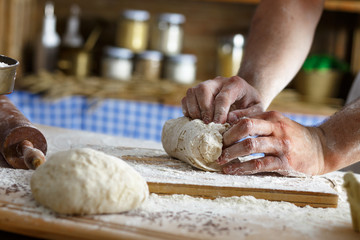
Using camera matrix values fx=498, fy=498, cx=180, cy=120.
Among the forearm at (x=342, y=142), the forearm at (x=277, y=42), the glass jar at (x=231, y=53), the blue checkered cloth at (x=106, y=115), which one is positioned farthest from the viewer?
the glass jar at (x=231, y=53)

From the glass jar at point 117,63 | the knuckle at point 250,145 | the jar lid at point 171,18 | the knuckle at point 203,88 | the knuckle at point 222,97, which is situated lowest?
the glass jar at point 117,63

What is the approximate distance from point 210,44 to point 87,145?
2.38 metres

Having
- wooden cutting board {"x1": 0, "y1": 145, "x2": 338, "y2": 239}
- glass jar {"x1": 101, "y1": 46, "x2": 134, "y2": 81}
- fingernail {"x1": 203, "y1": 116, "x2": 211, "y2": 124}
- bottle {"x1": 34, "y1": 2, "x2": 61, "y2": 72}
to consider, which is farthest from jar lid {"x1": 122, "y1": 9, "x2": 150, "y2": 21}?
fingernail {"x1": 203, "y1": 116, "x2": 211, "y2": 124}

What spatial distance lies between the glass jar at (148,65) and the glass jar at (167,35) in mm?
71

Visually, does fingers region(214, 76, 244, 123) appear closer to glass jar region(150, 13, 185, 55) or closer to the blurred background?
the blurred background

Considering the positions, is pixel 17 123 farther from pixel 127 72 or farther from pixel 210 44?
pixel 210 44

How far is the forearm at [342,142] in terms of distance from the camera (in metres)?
1.31

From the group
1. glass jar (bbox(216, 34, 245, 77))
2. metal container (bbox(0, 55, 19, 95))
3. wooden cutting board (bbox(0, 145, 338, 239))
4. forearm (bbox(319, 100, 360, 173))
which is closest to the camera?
wooden cutting board (bbox(0, 145, 338, 239))

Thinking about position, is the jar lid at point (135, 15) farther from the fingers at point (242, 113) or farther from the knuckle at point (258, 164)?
the knuckle at point (258, 164)

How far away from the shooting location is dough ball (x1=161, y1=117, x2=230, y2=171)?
1250 mm

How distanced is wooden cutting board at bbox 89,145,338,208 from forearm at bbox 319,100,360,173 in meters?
0.09

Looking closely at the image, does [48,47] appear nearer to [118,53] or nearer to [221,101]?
[118,53]

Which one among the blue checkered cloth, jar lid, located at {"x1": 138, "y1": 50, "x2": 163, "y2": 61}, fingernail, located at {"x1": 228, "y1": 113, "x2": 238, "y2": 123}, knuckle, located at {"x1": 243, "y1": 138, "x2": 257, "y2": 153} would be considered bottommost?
the blue checkered cloth

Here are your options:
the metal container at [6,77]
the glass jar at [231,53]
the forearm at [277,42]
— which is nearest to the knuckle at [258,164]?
the forearm at [277,42]
